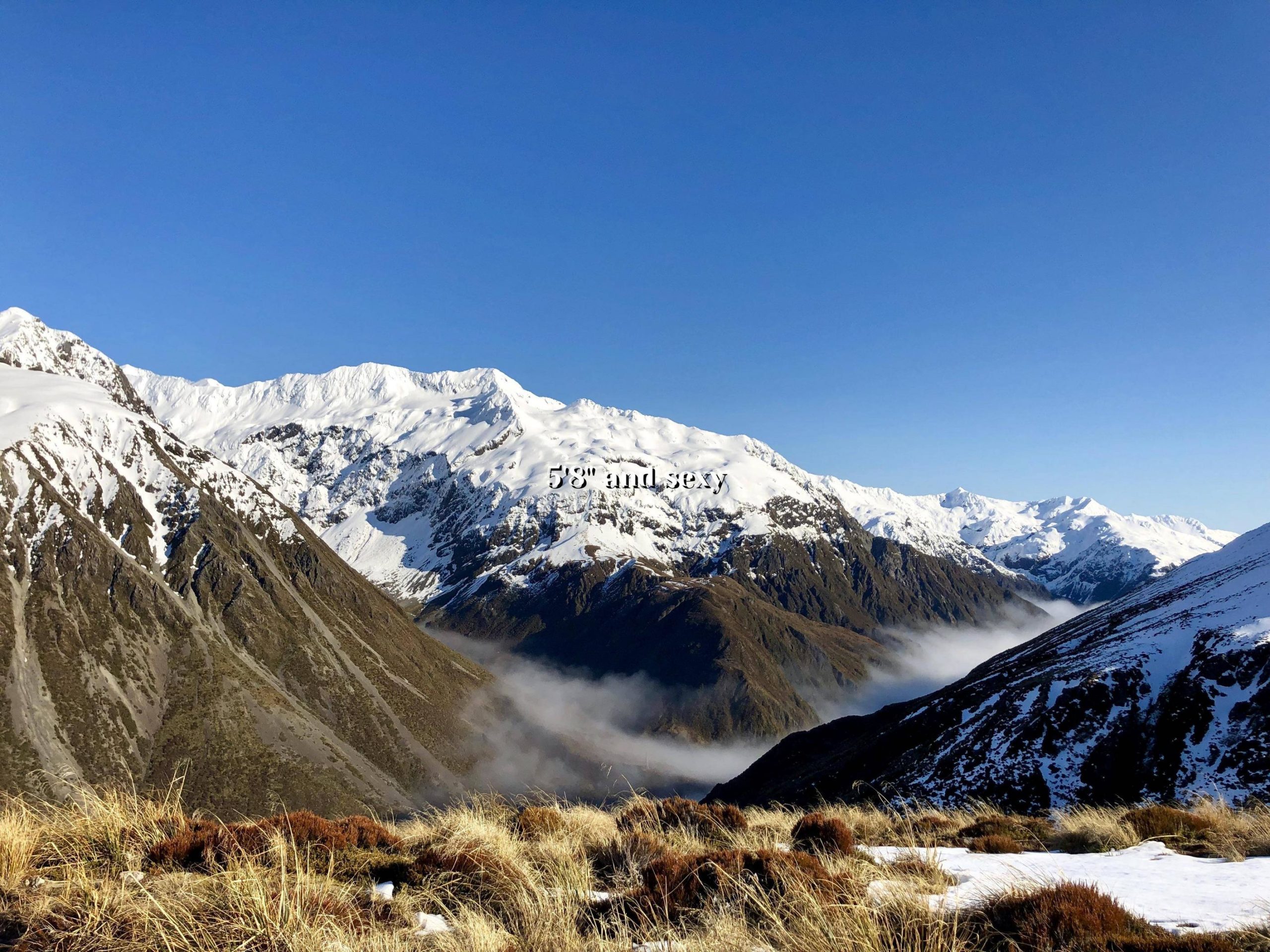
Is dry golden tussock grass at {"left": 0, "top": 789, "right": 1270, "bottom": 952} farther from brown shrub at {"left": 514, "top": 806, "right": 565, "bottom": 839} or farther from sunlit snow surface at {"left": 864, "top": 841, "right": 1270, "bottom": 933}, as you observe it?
sunlit snow surface at {"left": 864, "top": 841, "right": 1270, "bottom": 933}

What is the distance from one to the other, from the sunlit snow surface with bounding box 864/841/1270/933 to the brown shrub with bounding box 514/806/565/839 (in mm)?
5363

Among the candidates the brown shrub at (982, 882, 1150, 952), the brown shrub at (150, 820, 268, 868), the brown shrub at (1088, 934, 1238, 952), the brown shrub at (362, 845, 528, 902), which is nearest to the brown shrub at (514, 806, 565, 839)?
the brown shrub at (362, 845, 528, 902)

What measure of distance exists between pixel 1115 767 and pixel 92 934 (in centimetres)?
5118

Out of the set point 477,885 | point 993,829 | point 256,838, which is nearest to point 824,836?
point 993,829

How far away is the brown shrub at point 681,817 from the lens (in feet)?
41.5

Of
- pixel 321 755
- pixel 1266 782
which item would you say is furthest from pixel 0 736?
pixel 1266 782

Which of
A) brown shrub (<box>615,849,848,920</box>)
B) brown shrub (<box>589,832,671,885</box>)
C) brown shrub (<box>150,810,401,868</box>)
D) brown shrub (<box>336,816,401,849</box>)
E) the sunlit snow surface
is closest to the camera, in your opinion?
the sunlit snow surface

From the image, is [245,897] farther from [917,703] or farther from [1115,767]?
[917,703]

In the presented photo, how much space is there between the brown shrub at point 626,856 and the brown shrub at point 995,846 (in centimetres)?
578

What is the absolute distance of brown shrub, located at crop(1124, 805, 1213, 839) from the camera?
467 inches

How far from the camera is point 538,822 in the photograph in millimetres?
11945

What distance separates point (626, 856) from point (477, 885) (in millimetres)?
2380

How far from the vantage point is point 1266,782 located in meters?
33.3

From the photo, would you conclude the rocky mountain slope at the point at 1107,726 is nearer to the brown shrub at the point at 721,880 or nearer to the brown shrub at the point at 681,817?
the brown shrub at the point at 681,817
